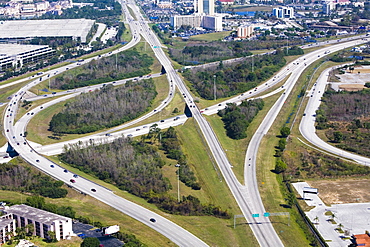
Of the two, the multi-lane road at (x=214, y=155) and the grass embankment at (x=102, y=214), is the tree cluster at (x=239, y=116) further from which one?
the grass embankment at (x=102, y=214)

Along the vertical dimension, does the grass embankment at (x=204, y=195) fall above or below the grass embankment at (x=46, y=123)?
below

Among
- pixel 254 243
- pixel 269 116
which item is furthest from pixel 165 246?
pixel 269 116

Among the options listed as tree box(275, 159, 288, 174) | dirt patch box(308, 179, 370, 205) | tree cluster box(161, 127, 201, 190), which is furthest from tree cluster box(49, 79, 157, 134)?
dirt patch box(308, 179, 370, 205)

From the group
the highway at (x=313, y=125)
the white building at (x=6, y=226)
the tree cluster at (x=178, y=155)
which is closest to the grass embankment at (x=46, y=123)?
the tree cluster at (x=178, y=155)

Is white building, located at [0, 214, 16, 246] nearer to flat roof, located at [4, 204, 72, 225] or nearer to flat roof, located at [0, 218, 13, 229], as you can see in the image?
flat roof, located at [0, 218, 13, 229]

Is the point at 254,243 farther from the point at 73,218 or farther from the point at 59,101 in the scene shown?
the point at 59,101
